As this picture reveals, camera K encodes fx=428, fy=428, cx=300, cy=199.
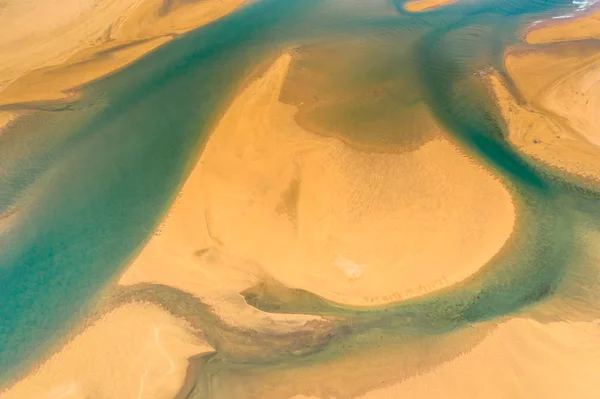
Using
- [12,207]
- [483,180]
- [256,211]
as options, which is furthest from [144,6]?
[483,180]

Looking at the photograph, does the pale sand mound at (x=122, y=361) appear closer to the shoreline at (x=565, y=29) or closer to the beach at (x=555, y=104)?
the beach at (x=555, y=104)

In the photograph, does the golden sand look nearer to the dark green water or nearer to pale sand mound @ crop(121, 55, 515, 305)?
the dark green water

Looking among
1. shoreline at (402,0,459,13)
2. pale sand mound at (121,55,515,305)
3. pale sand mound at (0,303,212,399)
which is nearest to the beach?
pale sand mound at (121,55,515,305)

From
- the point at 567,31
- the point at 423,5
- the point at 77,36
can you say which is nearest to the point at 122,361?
the point at 77,36

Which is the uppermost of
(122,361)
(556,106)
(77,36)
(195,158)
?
(77,36)

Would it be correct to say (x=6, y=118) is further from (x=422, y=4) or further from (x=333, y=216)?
(x=422, y=4)

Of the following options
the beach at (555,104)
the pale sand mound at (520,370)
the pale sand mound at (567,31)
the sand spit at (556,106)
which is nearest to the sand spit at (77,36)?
the beach at (555,104)

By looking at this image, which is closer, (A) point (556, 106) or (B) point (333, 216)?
(B) point (333, 216)

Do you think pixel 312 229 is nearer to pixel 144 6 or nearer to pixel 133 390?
pixel 133 390
